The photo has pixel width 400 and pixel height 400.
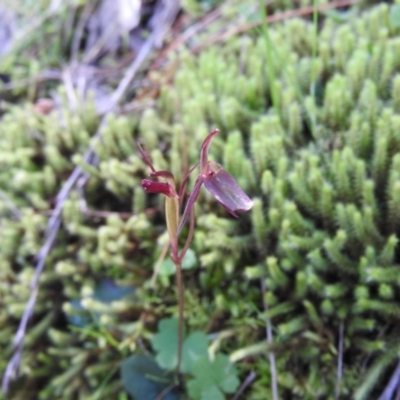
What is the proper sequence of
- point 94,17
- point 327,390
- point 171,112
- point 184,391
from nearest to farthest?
point 327,390 < point 184,391 < point 171,112 < point 94,17

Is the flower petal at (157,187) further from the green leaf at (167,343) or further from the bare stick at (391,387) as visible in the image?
the bare stick at (391,387)

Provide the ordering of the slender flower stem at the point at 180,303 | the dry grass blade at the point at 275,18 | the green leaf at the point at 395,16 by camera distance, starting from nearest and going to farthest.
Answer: the slender flower stem at the point at 180,303 → the green leaf at the point at 395,16 → the dry grass blade at the point at 275,18

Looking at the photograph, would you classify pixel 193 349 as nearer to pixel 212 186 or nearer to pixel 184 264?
pixel 184 264

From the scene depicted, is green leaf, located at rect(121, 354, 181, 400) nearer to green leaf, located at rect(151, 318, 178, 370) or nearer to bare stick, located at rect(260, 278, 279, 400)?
green leaf, located at rect(151, 318, 178, 370)

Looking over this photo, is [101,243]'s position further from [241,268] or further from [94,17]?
[94,17]

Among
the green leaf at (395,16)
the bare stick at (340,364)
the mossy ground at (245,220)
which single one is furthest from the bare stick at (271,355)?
the green leaf at (395,16)

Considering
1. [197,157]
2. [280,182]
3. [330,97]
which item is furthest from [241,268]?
[330,97]
